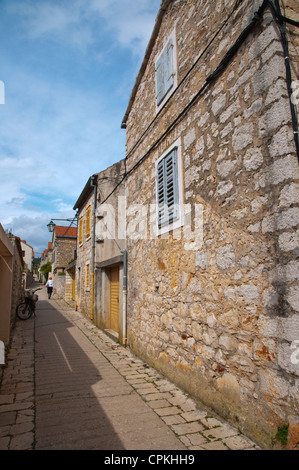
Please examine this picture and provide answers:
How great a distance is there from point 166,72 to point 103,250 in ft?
20.6

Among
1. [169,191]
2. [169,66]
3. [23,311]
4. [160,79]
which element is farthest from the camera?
[23,311]

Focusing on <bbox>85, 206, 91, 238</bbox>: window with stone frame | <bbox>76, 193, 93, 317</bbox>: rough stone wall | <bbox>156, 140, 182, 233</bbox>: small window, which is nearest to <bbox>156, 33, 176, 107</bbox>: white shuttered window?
<bbox>156, 140, 182, 233</bbox>: small window

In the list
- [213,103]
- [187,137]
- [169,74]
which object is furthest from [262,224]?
[169,74]

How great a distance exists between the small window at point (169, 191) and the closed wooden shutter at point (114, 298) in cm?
385

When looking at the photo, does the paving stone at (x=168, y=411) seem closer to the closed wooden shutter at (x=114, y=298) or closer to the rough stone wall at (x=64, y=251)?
the closed wooden shutter at (x=114, y=298)

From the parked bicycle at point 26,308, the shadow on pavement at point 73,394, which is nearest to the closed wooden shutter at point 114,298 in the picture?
the shadow on pavement at point 73,394

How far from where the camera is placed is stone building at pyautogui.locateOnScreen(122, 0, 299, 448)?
2.51 meters

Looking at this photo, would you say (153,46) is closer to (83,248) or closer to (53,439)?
(53,439)

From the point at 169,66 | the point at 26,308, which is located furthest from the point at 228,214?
the point at 26,308

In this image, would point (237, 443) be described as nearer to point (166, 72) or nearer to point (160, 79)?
point (166, 72)

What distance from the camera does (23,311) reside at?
1088cm

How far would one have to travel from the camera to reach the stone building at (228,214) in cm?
251

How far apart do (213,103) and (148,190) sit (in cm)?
235

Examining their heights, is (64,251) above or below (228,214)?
above
